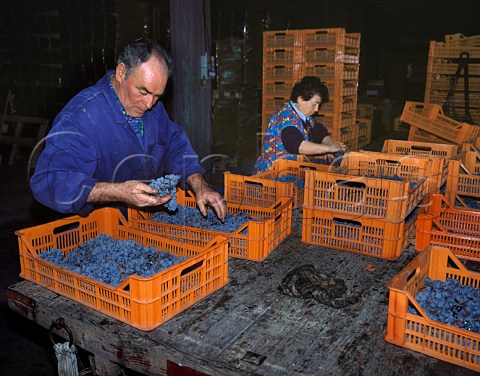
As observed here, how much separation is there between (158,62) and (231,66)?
6.04 m

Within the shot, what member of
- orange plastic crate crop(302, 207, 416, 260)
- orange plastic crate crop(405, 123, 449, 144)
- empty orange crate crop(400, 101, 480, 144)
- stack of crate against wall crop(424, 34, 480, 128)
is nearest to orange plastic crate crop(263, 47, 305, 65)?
empty orange crate crop(400, 101, 480, 144)

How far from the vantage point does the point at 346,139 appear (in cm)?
689

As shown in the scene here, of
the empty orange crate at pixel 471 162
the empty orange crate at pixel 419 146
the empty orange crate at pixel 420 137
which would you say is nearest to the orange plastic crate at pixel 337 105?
the empty orange crate at pixel 420 137

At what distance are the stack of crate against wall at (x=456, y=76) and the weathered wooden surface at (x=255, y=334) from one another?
21.1 feet

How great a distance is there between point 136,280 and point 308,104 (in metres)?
3.06

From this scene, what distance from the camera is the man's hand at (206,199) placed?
257cm

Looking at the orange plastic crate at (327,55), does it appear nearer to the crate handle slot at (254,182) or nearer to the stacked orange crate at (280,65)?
the stacked orange crate at (280,65)

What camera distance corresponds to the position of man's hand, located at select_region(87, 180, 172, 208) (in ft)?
6.88

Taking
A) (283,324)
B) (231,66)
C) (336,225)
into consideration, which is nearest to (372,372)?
(283,324)

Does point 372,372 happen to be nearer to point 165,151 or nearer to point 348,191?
point 348,191

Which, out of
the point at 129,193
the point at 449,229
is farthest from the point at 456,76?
the point at 129,193

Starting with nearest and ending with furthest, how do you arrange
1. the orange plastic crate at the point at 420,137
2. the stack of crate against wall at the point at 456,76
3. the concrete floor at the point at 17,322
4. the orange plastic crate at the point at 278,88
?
the concrete floor at the point at 17,322, the orange plastic crate at the point at 420,137, the orange plastic crate at the point at 278,88, the stack of crate against wall at the point at 456,76

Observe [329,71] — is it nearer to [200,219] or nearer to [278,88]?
[278,88]

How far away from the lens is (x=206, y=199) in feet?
8.64
